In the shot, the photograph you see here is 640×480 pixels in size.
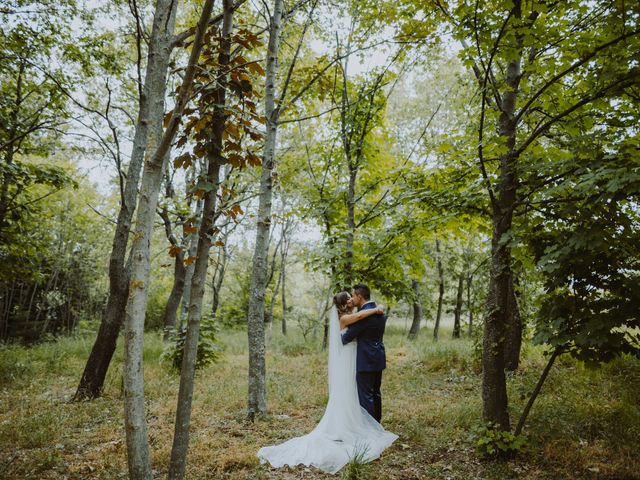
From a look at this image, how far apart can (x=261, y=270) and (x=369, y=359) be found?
2589mm

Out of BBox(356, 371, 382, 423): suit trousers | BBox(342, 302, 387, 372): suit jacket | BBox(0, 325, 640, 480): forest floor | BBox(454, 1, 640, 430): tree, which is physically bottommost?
BBox(0, 325, 640, 480): forest floor

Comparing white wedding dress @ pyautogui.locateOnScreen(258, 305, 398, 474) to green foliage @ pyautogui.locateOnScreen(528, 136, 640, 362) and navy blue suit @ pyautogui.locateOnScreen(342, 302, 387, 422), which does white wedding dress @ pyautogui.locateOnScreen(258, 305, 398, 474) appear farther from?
green foliage @ pyautogui.locateOnScreen(528, 136, 640, 362)

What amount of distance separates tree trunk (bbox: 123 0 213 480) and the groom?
11.6ft

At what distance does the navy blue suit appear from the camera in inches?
235

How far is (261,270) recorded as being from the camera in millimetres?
6949

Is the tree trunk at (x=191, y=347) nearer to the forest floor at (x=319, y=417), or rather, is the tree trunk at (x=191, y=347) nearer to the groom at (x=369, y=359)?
the forest floor at (x=319, y=417)

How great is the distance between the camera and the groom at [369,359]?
5973mm

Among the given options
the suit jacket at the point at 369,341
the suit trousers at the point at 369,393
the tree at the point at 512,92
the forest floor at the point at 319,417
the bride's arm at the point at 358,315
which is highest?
the tree at the point at 512,92

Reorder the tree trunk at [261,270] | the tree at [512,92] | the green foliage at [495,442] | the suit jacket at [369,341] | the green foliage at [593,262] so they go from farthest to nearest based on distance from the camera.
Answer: the tree trunk at [261,270] < the suit jacket at [369,341] < the green foliage at [495,442] < the tree at [512,92] < the green foliage at [593,262]

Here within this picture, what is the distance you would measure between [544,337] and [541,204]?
1.63 m

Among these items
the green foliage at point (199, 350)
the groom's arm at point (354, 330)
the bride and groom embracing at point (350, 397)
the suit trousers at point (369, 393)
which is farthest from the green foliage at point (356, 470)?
the green foliage at point (199, 350)

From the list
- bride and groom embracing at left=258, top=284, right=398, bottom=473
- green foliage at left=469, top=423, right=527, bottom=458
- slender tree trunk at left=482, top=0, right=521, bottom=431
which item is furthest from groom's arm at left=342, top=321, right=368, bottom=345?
green foliage at left=469, top=423, right=527, bottom=458

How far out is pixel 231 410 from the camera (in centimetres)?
725

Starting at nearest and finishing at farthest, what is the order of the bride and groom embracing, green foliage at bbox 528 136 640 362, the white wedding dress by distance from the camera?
green foliage at bbox 528 136 640 362, the white wedding dress, the bride and groom embracing
